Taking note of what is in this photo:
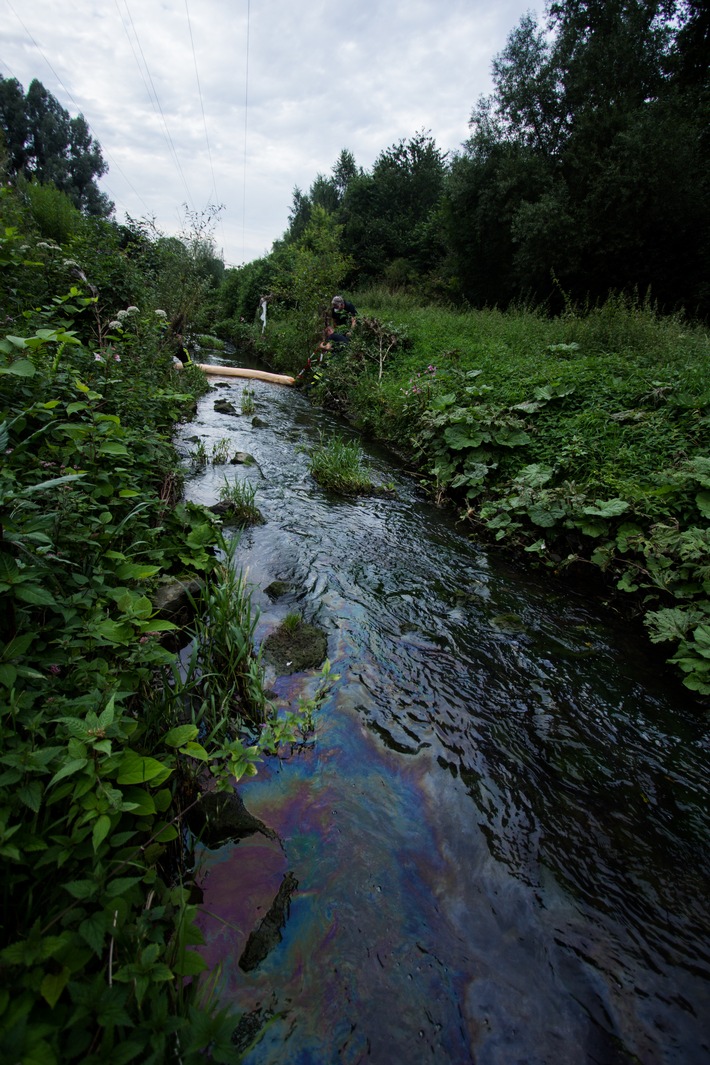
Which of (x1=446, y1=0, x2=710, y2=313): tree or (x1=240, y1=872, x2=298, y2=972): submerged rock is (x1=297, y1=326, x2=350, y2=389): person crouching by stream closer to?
(x1=446, y1=0, x2=710, y2=313): tree

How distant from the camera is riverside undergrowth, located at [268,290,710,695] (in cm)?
354

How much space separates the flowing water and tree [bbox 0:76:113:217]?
172ft

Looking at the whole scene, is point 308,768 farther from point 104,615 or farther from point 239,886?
point 104,615

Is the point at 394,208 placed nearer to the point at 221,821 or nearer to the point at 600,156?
the point at 600,156

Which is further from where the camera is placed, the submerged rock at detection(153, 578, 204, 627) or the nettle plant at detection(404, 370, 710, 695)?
the nettle plant at detection(404, 370, 710, 695)

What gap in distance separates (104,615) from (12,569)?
16.0 inches

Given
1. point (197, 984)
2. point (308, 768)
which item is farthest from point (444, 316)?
point (197, 984)

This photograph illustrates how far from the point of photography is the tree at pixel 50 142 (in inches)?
1622

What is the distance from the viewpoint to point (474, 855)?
6.44ft

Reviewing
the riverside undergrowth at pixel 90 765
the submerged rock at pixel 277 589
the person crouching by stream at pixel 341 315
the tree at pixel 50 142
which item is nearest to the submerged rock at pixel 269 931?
the riverside undergrowth at pixel 90 765

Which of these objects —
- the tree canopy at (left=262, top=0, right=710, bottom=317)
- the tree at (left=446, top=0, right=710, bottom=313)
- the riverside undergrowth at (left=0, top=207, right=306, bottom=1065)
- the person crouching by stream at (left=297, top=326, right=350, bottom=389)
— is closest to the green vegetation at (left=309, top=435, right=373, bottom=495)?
the riverside undergrowth at (left=0, top=207, right=306, bottom=1065)

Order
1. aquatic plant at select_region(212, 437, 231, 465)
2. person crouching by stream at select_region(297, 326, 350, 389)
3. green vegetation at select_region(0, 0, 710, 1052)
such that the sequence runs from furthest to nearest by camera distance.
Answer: person crouching by stream at select_region(297, 326, 350, 389), aquatic plant at select_region(212, 437, 231, 465), green vegetation at select_region(0, 0, 710, 1052)

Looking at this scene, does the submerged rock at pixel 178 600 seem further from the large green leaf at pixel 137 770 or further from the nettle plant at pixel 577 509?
the nettle plant at pixel 577 509

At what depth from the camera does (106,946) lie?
113 centimetres
